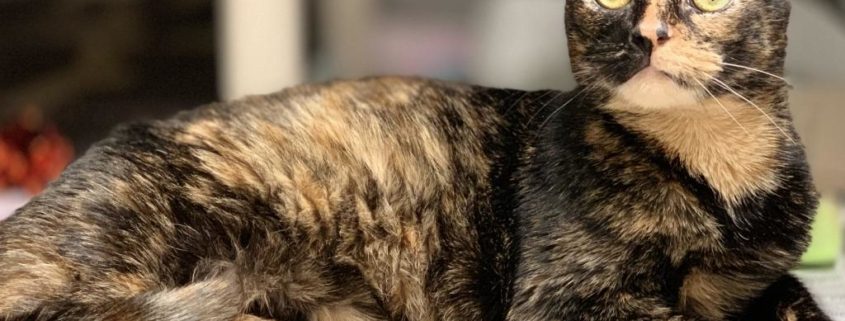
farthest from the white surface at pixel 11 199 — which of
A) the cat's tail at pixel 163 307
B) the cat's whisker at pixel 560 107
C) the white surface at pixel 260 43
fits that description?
the cat's whisker at pixel 560 107

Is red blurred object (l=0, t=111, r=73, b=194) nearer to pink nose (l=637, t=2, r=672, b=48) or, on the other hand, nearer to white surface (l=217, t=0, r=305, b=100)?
white surface (l=217, t=0, r=305, b=100)

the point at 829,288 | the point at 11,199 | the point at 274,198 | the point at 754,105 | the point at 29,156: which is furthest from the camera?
the point at 29,156

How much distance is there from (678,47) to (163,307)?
642 mm

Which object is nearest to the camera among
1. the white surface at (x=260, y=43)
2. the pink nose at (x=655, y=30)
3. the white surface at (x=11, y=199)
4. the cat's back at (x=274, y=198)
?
the pink nose at (x=655, y=30)

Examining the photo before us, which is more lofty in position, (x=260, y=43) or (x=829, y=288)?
(x=260, y=43)

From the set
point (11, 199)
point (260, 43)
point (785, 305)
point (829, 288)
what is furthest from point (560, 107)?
point (11, 199)

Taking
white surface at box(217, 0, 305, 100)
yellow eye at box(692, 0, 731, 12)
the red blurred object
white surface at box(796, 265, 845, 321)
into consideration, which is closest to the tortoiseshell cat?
yellow eye at box(692, 0, 731, 12)

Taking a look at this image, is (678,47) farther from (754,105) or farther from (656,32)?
(754,105)

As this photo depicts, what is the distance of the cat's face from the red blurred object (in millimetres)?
1537

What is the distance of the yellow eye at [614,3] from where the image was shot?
1.03 meters

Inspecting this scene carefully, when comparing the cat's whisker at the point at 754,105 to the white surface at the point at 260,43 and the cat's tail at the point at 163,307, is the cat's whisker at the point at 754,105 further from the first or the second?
the white surface at the point at 260,43

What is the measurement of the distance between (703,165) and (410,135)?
0.41 m

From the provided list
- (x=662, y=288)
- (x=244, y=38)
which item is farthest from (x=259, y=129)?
(x=244, y=38)

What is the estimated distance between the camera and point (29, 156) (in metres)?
2.26
